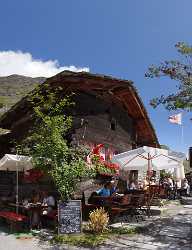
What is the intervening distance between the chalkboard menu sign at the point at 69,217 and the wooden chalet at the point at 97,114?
4.07 meters

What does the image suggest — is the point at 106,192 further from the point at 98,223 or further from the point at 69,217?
the point at 69,217

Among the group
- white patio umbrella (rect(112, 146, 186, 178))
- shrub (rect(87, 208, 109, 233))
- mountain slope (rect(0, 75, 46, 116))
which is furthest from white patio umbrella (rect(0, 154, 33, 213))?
mountain slope (rect(0, 75, 46, 116))

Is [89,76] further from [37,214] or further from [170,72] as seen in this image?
[37,214]

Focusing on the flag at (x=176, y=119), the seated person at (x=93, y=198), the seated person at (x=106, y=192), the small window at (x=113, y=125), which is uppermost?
the flag at (x=176, y=119)

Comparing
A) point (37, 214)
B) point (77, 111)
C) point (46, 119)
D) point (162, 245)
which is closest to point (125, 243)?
point (162, 245)

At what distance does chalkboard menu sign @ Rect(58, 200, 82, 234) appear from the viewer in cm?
1122

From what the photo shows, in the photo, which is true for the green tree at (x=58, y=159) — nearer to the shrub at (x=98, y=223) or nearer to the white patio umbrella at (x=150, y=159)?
the shrub at (x=98, y=223)

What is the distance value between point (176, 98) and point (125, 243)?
221 inches

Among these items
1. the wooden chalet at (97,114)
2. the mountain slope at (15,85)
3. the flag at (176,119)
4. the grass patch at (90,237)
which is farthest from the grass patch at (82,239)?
the mountain slope at (15,85)

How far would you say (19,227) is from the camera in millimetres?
12180

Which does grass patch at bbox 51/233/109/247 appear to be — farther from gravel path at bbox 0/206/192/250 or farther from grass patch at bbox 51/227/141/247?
gravel path at bbox 0/206/192/250

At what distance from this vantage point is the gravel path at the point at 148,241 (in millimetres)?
9812

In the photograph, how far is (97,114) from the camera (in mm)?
17516

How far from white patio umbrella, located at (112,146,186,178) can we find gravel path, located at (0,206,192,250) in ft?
9.62
